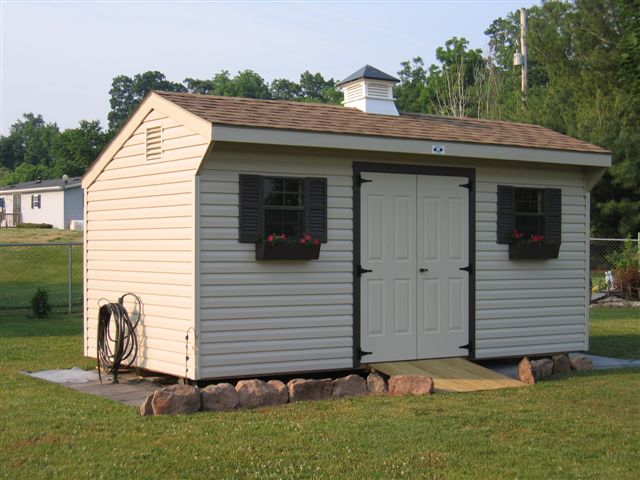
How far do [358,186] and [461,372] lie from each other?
2.32 meters

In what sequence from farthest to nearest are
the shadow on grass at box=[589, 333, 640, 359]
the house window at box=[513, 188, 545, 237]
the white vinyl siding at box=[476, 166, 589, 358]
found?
the shadow on grass at box=[589, 333, 640, 359] < the house window at box=[513, 188, 545, 237] < the white vinyl siding at box=[476, 166, 589, 358]

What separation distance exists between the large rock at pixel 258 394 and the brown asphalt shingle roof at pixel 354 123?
248cm

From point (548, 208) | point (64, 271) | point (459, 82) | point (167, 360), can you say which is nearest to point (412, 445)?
point (167, 360)

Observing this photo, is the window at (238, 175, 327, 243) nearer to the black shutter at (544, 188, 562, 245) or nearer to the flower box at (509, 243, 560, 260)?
the flower box at (509, 243, 560, 260)

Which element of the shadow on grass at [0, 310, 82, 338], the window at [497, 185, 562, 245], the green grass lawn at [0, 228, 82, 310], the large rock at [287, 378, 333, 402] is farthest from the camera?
the green grass lawn at [0, 228, 82, 310]

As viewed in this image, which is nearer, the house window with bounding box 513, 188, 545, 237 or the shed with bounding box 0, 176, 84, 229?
the house window with bounding box 513, 188, 545, 237

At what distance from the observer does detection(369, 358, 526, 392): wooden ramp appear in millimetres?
9219

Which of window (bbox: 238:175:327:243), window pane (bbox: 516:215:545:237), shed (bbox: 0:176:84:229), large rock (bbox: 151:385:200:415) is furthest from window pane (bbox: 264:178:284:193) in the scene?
shed (bbox: 0:176:84:229)

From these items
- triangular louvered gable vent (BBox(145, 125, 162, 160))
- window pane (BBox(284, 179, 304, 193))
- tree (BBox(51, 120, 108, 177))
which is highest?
tree (BBox(51, 120, 108, 177))

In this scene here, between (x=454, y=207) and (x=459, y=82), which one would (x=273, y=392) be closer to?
(x=454, y=207)

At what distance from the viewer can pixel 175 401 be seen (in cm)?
770

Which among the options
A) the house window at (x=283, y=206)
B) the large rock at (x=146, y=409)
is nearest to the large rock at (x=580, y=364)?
the house window at (x=283, y=206)

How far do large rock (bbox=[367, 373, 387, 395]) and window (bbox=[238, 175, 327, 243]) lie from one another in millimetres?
1581

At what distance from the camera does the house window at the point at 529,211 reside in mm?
11039
